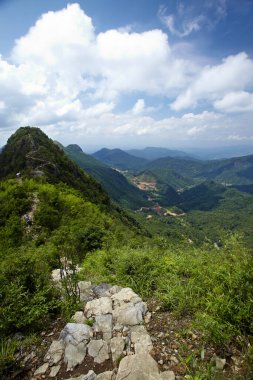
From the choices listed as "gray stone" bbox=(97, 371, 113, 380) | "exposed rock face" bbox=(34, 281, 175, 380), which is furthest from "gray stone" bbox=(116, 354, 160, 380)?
"gray stone" bbox=(97, 371, 113, 380)

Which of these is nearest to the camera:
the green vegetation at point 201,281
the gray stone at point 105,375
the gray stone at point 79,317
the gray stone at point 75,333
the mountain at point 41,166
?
the gray stone at point 105,375

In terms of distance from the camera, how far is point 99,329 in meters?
5.44

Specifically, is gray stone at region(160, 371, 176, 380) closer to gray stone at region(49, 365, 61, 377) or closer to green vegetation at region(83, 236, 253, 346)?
green vegetation at region(83, 236, 253, 346)

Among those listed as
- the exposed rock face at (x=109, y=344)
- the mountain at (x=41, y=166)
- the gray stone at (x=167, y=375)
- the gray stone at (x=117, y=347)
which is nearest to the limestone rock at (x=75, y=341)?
the exposed rock face at (x=109, y=344)

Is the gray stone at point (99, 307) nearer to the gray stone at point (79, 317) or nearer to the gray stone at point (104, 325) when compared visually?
the gray stone at point (79, 317)

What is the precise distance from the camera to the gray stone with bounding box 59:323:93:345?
5103 millimetres

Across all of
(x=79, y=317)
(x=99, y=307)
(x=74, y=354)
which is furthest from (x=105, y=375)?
(x=99, y=307)

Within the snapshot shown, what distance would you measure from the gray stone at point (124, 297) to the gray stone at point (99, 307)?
0.18 metres

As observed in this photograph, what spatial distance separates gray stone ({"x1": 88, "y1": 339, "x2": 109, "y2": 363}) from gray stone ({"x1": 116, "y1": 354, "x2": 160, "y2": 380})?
438mm

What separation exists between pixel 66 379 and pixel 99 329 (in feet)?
4.12

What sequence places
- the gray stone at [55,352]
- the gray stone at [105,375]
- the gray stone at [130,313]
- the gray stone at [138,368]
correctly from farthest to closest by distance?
the gray stone at [130,313] → the gray stone at [55,352] → the gray stone at [105,375] → the gray stone at [138,368]

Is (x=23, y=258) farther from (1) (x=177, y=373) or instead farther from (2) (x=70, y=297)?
(1) (x=177, y=373)

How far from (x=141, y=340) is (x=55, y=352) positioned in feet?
5.53

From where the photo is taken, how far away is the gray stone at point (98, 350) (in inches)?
183
